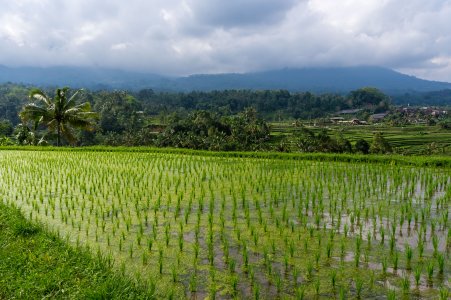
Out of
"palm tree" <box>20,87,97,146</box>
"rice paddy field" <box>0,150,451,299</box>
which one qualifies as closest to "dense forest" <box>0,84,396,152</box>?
"palm tree" <box>20,87,97,146</box>

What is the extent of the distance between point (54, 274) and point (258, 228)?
2504mm

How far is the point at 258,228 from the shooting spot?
5355 mm

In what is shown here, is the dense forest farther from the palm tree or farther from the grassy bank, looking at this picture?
the grassy bank

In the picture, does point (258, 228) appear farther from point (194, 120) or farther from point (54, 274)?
Answer: point (194, 120)

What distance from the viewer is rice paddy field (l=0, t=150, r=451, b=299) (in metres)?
3.73

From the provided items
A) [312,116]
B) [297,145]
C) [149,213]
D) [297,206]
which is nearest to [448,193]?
[297,206]

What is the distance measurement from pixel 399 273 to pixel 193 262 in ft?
6.45

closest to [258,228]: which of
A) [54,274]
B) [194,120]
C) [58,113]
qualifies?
[54,274]

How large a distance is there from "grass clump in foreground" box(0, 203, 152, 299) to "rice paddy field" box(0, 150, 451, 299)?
197mm

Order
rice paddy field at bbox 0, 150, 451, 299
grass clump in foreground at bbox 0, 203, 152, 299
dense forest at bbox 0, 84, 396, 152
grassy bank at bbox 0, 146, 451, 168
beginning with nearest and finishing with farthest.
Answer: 1. grass clump in foreground at bbox 0, 203, 152, 299
2. rice paddy field at bbox 0, 150, 451, 299
3. grassy bank at bbox 0, 146, 451, 168
4. dense forest at bbox 0, 84, 396, 152

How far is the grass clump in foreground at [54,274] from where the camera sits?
Result: 3.50m

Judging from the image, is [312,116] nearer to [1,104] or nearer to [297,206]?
[1,104]

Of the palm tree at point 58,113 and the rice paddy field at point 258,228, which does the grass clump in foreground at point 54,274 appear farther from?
the palm tree at point 58,113

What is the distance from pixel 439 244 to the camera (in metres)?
4.79
